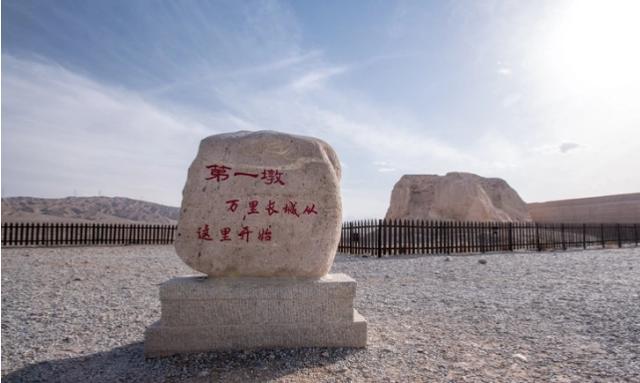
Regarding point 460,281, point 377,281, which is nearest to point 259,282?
point 377,281

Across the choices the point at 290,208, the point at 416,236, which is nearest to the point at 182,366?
the point at 290,208

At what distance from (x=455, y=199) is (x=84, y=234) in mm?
19196

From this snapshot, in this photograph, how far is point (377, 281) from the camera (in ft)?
25.3

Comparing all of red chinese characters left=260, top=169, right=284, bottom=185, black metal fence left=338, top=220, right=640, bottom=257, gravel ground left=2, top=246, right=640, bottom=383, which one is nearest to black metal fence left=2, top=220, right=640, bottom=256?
black metal fence left=338, top=220, right=640, bottom=257

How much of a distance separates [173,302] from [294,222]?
1.33 metres

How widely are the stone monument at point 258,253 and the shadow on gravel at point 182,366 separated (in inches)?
4.6

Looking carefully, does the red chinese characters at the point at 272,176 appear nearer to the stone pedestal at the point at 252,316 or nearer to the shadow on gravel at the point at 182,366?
the stone pedestal at the point at 252,316

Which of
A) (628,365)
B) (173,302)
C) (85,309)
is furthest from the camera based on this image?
(85,309)

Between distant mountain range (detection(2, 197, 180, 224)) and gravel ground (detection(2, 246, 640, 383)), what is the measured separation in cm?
4292

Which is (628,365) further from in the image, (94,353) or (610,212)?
(610,212)

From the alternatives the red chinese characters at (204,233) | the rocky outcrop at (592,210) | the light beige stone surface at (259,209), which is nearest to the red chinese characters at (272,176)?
the light beige stone surface at (259,209)

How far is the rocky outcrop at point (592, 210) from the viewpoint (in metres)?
30.6

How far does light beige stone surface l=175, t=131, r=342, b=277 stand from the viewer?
3.86m

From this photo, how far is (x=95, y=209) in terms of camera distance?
54.4 m
